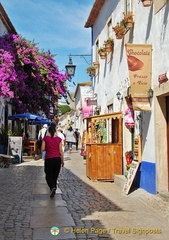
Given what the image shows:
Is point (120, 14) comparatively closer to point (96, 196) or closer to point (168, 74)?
point (168, 74)

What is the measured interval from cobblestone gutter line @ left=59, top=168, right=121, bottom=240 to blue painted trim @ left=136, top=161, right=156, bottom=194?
3.44 feet

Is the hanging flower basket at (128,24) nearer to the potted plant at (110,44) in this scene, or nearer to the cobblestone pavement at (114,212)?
the potted plant at (110,44)

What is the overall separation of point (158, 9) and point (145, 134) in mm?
2827

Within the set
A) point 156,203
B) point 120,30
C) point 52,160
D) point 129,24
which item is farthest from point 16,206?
point 120,30

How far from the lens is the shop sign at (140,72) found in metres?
7.95

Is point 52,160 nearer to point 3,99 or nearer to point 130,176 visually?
point 130,176

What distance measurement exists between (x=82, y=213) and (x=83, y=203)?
0.95 metres

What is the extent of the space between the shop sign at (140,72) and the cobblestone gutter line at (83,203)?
220cm

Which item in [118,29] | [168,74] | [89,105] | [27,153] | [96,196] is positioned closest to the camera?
[168,74]

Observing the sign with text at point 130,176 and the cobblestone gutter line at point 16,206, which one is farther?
the sign with text at point 130,176

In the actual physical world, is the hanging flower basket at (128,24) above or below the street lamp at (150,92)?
above

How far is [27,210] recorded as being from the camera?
6.56 m

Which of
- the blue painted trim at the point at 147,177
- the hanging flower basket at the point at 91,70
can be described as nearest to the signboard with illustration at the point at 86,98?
the hanging flower basket at the point at 91,70

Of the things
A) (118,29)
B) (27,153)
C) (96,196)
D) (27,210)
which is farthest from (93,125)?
(27,153)
